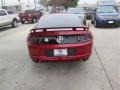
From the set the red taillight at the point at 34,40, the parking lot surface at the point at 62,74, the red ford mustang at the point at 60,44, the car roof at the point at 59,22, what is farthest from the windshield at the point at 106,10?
the red taillight at the point at 34,40

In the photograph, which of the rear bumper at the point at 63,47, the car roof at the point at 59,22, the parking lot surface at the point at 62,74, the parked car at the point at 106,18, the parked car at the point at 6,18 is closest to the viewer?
the parking lot surface at the point at 62,74

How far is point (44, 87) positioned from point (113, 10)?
13804 mm

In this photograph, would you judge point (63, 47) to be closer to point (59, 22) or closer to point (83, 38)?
point (83, 38)

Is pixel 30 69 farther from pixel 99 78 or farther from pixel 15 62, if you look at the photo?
pixel 99 78

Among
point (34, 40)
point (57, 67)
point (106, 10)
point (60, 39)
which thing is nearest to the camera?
point (60, 39)

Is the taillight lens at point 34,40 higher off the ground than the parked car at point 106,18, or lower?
higher

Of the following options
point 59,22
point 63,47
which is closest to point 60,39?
point 63,47

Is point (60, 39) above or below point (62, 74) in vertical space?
above

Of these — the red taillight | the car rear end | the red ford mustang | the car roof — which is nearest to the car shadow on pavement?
the red ford mustang

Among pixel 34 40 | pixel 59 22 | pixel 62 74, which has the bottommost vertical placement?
pixel 62 74

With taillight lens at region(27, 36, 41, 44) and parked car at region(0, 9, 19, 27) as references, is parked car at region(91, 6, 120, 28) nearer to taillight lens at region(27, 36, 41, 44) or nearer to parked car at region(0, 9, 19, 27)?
parked car at region(0, 9, 19, 27)

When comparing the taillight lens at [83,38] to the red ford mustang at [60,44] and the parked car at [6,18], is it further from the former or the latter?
the parked car at [6,18]

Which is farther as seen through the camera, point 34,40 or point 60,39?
point 34,40

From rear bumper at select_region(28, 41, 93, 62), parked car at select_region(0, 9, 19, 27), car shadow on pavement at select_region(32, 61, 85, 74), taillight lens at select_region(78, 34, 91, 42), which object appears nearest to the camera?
rear bumper at select_region(28, 41, 93, 62)
